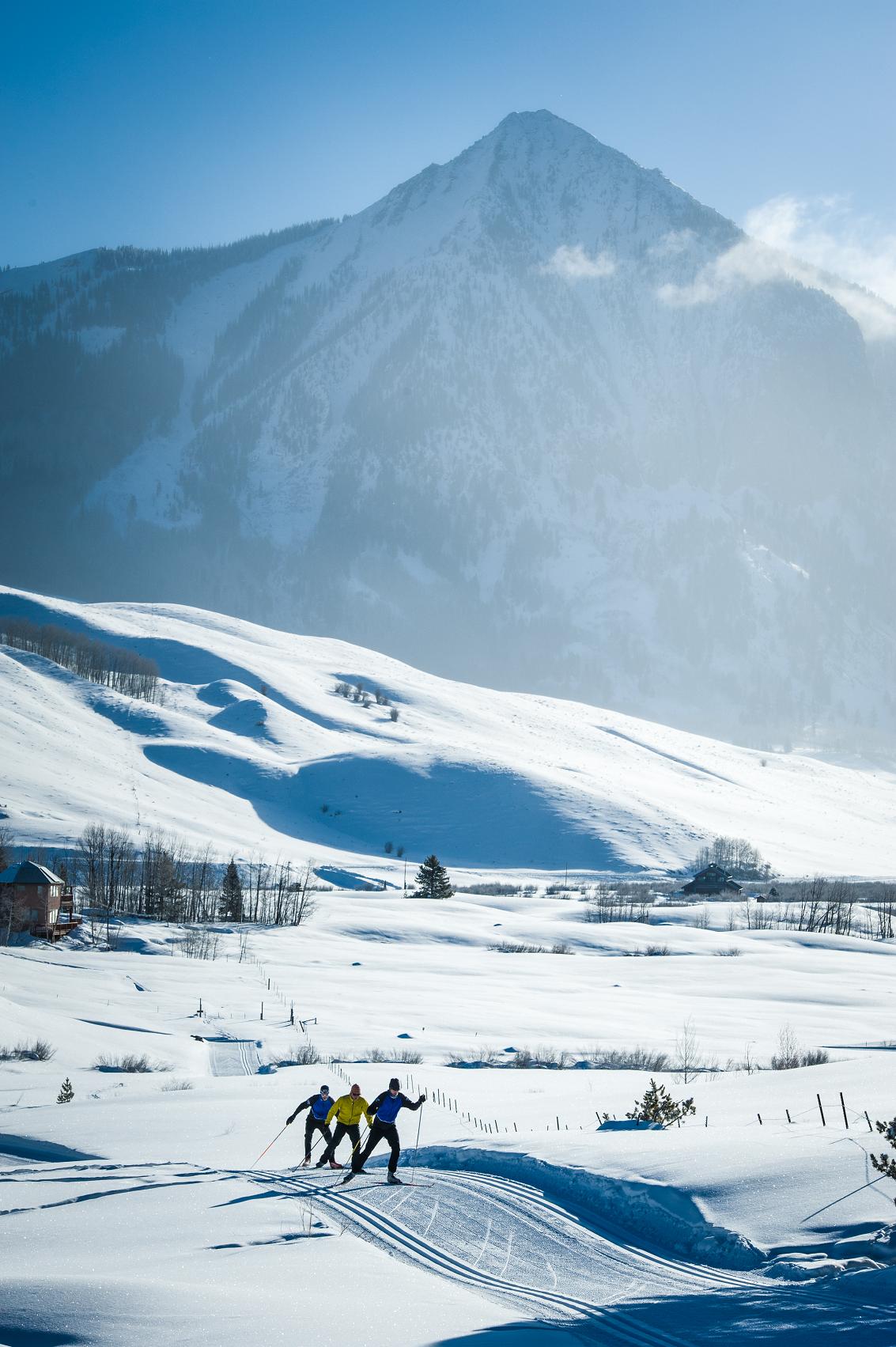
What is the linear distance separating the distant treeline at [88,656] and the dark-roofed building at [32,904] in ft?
291

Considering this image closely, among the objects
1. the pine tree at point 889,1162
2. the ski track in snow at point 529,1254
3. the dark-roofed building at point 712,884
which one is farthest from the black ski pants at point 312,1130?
the dark-roofed building at point 712,884

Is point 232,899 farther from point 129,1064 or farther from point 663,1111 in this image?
point 663,1111

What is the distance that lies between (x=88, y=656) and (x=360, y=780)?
1945 inches

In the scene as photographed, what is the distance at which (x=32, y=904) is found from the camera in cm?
5403

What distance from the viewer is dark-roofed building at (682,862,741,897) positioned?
94.1 m

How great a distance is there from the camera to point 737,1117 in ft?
58.4

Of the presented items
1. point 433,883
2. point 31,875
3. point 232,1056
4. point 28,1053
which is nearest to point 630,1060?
point 232,1056

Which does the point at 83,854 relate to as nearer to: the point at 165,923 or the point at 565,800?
the point at 165,923

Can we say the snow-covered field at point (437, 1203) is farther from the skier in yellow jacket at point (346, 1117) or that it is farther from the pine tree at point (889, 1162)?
the skier in yellow jacket at point (346, 1117)

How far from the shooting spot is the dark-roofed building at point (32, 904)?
5334 centimetres

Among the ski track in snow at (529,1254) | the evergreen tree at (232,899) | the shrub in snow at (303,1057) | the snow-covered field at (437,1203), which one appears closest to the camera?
the snow-covered field at (437,1203)

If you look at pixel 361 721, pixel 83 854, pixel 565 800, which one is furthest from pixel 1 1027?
pixel 361 721

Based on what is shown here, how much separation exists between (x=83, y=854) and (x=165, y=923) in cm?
1545

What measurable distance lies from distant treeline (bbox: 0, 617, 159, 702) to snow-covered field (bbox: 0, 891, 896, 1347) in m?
115
